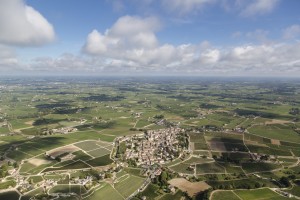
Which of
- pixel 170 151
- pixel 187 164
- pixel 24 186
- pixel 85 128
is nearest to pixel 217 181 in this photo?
pixel 187 164

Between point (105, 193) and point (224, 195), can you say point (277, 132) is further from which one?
point (105, 193)

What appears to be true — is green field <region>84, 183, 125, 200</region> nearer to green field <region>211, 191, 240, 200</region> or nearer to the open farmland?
the open farmland

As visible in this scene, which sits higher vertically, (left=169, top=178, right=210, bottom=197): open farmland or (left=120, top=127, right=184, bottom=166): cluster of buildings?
(left=120, top=127, right=184, bottom=166): cluster of buildings

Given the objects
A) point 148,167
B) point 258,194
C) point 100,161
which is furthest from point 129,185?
point 258,194

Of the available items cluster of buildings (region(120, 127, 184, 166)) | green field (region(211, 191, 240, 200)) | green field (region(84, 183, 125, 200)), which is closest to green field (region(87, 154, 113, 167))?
cluster of buildings (region(120, 127, 184, 166))

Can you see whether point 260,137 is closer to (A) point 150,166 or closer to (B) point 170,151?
(B) point 170,151

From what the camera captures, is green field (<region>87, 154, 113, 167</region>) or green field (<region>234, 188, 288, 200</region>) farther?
green field (<region>87, 154, 113, 167</region>)

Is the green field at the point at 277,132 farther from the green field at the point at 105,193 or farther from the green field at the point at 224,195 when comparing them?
the green field at the point at 105,193

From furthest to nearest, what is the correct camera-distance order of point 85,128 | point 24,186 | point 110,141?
point 85,128, point 110,141, point 24,186

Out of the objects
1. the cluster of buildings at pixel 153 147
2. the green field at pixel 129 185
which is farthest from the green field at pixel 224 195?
the cluster of buildings at pixel 153 147
